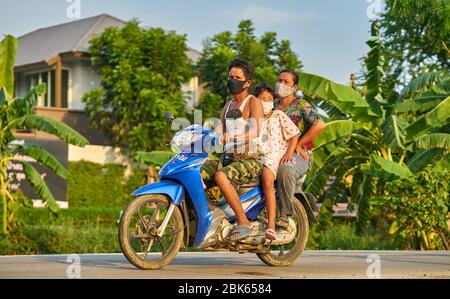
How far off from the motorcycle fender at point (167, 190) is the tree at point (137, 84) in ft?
97.5

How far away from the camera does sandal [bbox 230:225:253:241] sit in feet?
31.3

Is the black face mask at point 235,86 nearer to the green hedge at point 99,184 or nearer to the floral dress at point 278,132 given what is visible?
the floral dress at point 278,132

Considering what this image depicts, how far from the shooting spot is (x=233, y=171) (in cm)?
956

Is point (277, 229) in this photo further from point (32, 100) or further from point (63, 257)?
point (32, 100)

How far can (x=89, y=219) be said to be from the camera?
32.3m

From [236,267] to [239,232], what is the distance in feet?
2.49

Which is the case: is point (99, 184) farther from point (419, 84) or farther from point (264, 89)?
point (264, 89)

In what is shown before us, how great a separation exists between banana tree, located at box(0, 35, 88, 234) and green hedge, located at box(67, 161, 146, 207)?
1457 centimetres

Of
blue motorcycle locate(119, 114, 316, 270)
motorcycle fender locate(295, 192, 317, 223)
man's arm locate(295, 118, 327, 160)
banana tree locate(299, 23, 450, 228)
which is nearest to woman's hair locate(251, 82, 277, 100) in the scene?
man's arm locate(295, 118, 327, 160)

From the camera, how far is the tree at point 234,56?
133 ft

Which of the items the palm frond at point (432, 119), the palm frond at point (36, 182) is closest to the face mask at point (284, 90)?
the palm frond at point (432, 119)

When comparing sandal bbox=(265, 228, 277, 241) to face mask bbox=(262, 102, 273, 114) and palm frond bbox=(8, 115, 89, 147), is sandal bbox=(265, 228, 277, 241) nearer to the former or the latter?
face mask bbox=(262, 102, 273, 114)

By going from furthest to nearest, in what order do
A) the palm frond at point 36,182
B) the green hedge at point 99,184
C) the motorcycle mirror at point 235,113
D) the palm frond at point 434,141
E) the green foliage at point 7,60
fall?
the green hedge at point 99,184
the palm frond at point 36,182
the green foliage at point 7,60
the palm frond at point 434,141
the motorcycle mirror at point 235,113
